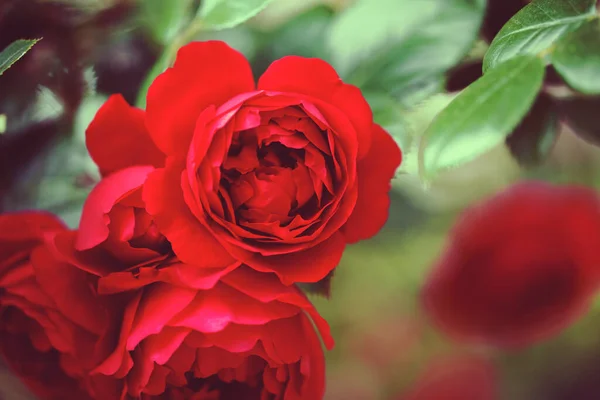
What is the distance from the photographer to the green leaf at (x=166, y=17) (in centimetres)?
28

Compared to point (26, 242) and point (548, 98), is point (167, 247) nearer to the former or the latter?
point (26, 242)

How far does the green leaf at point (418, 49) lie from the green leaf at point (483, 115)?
0.19 ft

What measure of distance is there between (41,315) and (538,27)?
0.71 ft

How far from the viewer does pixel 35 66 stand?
29 cm

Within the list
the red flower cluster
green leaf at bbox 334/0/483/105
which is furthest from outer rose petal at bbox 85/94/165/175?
green leaf at bbox 334/0/483/105

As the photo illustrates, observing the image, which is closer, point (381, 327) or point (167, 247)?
point (167, 247)

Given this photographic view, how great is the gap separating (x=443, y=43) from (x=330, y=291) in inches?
4.8

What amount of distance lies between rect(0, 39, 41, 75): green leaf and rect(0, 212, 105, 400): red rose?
0.20ft

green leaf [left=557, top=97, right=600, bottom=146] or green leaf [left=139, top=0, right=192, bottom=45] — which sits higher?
green leaf [left=139, top=0, right=192, bottom=45]

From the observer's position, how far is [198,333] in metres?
0.20

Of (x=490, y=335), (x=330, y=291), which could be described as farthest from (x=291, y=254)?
(x=490, y=335)

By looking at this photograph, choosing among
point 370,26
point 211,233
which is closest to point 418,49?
point 370,26

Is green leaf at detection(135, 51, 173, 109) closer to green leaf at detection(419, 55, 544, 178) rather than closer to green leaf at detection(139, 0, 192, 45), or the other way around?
green leaf at detection(139, 0, 192, 45)

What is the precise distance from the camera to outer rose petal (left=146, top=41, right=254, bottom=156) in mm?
204
